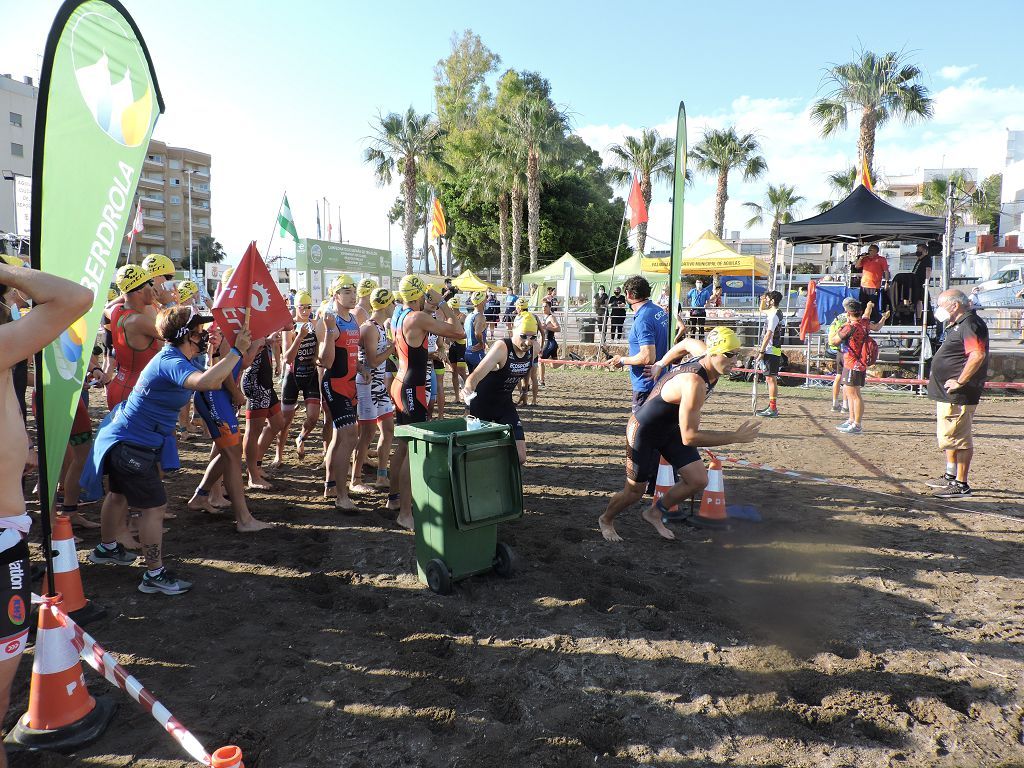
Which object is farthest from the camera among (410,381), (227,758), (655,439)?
(410,381)

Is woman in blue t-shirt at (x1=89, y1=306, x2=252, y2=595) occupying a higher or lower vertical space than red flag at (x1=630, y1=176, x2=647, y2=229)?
lower

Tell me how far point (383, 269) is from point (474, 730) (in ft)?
96.2

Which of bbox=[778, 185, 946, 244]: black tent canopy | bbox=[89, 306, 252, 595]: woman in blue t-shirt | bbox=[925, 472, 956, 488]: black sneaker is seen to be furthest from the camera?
bbox=[778, 185, 946, 244]: black tent canopy

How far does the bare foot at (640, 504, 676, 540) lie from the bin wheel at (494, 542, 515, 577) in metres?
1.50

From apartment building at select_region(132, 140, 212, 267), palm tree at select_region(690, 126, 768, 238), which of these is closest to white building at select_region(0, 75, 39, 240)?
apartment building at select_region(132, 140, 212, 267)

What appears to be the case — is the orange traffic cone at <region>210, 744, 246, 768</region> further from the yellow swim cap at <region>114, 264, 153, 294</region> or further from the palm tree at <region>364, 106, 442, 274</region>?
the palm tree at <region>364, 106, 442, 274</region>

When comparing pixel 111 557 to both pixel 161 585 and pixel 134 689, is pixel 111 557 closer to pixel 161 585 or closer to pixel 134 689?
pixel 161 585

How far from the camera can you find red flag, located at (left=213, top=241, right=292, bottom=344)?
4883mm

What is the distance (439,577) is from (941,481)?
5.79 metres

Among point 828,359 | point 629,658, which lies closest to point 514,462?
point 629,658

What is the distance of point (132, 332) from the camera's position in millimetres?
4688

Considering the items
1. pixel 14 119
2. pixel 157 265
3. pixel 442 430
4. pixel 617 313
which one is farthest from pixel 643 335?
pixel 14 119

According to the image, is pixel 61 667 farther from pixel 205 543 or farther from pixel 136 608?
pixel 205 543

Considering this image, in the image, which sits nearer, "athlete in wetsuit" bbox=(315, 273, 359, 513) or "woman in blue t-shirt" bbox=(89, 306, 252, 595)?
"woman in blue t-shirt" bbox=(89, 306, 252, 595)
